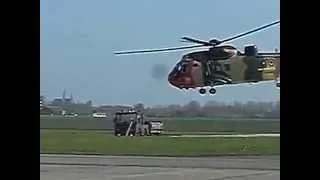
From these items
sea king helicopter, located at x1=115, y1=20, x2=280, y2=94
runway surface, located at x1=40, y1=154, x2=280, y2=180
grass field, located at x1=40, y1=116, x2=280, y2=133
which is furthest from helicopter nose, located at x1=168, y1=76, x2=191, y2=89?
grass field, located at x1=40, y1=116, x2=280, y2=133

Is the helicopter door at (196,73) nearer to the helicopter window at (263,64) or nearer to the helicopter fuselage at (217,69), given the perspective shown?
the helicopter fuselage at (217,69)

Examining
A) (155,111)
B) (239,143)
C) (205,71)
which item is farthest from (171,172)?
(155,111)

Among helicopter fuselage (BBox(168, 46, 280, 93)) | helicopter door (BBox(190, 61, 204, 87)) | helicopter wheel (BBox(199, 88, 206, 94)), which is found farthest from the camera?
helicopter wheel (BBox(199, 88, 206, 94))

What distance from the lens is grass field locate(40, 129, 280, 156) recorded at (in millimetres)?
20109

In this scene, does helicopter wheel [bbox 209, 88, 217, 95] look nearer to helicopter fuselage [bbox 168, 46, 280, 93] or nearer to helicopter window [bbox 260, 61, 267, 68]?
helicopter fuselage [bbox 168, 46, 280, 93]

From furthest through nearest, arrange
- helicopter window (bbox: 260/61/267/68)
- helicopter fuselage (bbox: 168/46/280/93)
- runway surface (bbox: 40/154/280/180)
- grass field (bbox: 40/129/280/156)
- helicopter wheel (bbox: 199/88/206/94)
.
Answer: helicopter wheel (bbox: 199/88/206/94), helicopter fuselage (bbox: 168/46/280/93), grass field (bbox: 40/129/280/156), helicopter window (bbox: 260/61/267/68), runway surface (bbox: 40/154/280/180)

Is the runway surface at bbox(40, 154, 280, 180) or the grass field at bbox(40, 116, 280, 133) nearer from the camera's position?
the runway surface at bbox(40, 154, 280, 180)

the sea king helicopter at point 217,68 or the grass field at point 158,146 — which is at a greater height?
the sea king helicopter at point 217,68

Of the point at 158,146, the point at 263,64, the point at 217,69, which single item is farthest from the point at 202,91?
the point at 263,64

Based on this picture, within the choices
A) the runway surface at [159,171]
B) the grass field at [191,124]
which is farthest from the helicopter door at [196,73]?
the grass field at [191,124]

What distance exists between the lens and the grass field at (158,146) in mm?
20109
